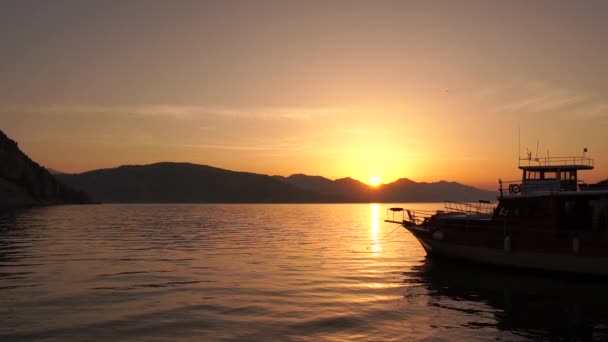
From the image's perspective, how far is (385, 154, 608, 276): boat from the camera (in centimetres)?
2720

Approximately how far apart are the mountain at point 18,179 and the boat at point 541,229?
146 meters

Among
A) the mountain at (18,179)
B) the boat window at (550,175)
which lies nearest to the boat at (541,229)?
the boat window at (550,175)

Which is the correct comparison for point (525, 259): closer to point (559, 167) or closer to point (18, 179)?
point (559, 167)

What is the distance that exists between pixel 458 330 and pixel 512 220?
15575 millimetres

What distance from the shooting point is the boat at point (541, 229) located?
27.2 meters

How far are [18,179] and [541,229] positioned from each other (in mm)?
179019

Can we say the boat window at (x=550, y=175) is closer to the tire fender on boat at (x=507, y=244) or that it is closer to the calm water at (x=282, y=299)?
the tire fender on boat at (x=507, y=244)

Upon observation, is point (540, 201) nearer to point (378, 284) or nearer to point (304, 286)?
point (378, 284)

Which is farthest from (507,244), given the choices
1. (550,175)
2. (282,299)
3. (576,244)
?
(282,299)

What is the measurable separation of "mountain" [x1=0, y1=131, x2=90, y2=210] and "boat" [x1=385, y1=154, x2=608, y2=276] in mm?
145830

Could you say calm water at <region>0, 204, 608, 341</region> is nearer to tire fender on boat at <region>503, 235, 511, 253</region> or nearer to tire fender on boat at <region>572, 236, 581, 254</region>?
tire fender on boat at <region>503, 235, 511, 253</region>

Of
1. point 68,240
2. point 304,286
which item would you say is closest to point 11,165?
point 68,240

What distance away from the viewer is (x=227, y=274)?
28484 mm

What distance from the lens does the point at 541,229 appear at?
28.9 meters
